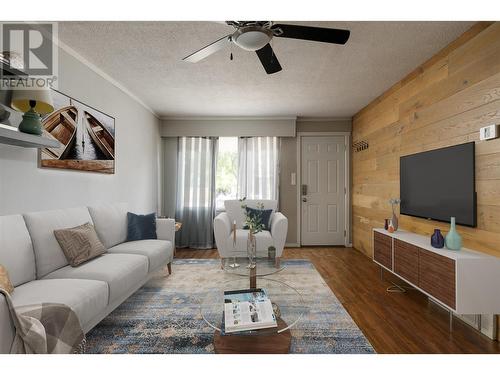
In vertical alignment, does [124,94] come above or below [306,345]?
above

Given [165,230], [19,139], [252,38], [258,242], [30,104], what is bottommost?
[258,242]

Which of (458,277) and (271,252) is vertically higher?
(458,277)

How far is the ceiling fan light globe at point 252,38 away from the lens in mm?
1738

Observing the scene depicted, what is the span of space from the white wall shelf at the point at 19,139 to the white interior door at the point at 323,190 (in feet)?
13.2

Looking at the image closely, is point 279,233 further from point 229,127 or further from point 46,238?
point 46,238

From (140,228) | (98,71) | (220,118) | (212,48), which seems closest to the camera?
(212,48)

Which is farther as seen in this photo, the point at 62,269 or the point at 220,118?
the point at 220,118

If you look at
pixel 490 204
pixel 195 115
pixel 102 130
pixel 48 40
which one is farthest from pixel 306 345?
pixel 195 115

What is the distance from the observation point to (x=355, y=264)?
390 cm

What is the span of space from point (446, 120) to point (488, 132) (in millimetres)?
564

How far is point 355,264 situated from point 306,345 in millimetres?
2333

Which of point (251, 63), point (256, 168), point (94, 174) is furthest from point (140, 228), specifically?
point (256, 168)

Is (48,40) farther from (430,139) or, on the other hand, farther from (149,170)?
(430,139)

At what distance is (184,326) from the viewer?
7.01 ft
